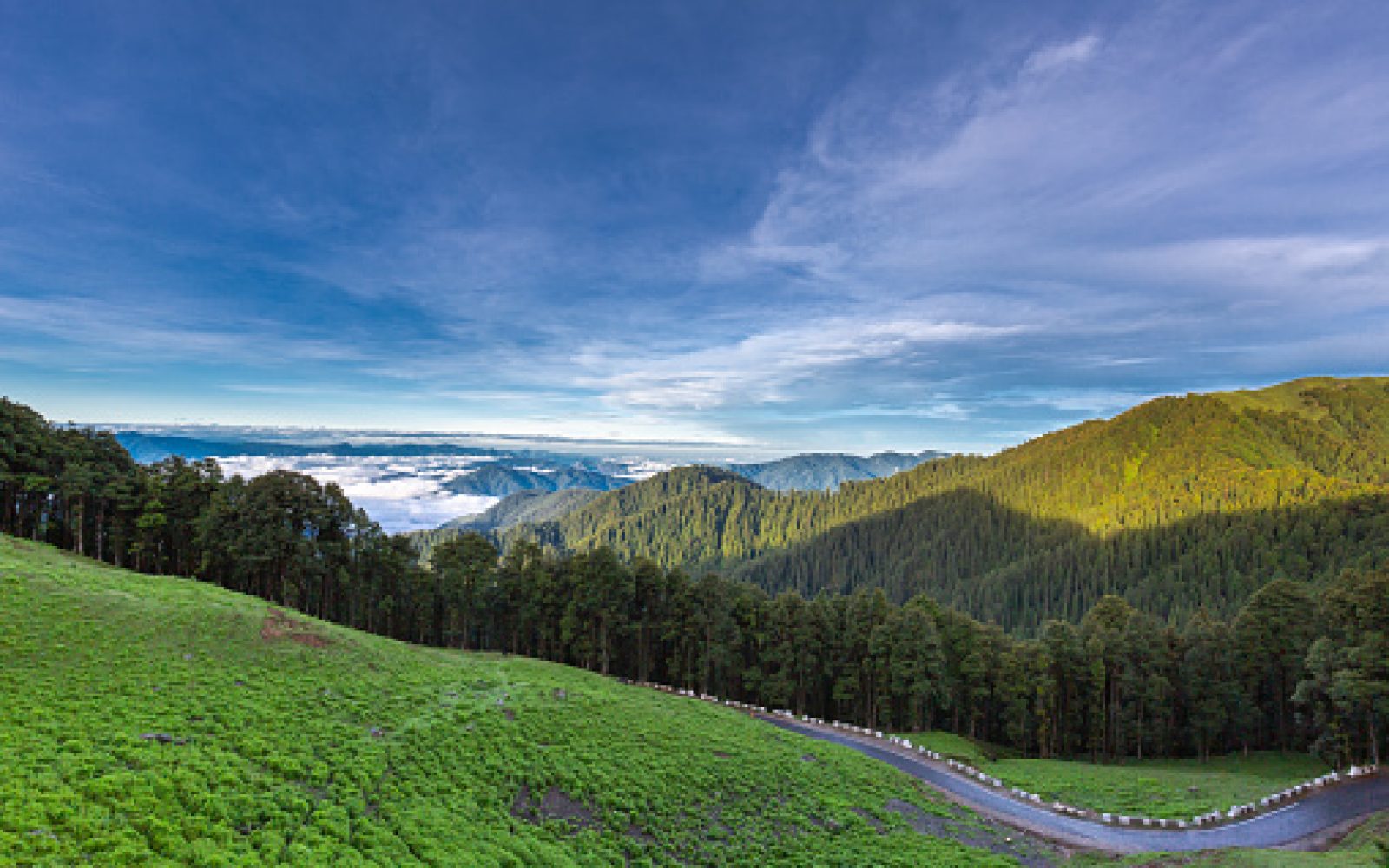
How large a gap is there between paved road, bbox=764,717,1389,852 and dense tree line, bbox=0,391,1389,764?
16150 millimetres

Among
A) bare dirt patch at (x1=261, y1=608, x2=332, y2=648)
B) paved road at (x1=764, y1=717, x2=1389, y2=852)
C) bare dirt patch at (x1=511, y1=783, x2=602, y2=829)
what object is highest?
bare dirt patch at (x1=261, y1=608, x2=332, y2=648)

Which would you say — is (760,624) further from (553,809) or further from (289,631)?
(553,809)

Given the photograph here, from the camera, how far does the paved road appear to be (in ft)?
99.8

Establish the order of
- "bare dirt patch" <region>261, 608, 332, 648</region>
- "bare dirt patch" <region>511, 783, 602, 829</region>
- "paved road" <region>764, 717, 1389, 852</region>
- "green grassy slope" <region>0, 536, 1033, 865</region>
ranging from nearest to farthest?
"green grassy slope" <region>0, 536, 1033, 865</region> < "bare dirt patch" <region>511, 783, 602, 829</region> < "paved road" <region>764, 717, 1389, 852</region> < "bare dirt patch" <region>261, 608, 332, 648</region>

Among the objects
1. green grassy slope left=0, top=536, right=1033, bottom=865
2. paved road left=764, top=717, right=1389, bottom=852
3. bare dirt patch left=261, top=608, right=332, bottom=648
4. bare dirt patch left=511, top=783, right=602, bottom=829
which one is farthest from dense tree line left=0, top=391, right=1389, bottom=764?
bare dirt patch left=511, top=783, right=602, bottom=829

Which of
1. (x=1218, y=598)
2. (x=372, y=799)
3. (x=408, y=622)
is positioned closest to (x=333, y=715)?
(x=372, y=799)

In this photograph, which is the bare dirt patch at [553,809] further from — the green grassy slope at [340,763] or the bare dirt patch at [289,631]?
the bare dirt patch at [289,631]

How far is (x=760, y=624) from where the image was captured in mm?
74375

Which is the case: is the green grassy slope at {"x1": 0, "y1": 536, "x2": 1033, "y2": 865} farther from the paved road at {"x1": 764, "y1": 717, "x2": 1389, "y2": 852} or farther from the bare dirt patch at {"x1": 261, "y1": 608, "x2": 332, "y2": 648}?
the paved road at {"x1": 764, "y1": 717, "x2": 1389, "y2": 852}

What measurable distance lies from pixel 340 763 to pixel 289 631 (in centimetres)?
1800

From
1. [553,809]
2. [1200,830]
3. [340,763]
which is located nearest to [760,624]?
[1200,830]

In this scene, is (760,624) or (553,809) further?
(760,624)

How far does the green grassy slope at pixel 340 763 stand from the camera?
594 inches

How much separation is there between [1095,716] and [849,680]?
27021mm
